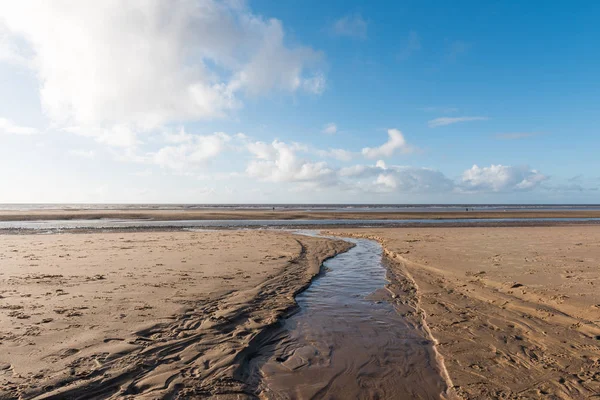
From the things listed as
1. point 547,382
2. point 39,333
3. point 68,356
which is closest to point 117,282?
point 39,333

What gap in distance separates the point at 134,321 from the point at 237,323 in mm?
2556

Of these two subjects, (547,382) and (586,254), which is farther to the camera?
(586,254)

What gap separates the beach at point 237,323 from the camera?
5.54 m

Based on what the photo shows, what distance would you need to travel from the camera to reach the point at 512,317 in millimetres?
8766

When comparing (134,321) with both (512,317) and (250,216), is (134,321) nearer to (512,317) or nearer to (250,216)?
(512,317)

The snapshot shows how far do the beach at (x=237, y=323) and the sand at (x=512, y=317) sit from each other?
4 cm

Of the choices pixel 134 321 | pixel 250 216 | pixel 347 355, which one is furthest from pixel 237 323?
pixel 250 216

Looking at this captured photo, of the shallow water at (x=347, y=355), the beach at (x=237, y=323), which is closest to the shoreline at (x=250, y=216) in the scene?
the beach at (x=237, y=323)

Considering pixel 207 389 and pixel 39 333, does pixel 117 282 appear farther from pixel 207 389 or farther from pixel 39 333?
pixel 207 389

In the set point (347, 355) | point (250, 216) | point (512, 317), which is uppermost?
point (250, 216)

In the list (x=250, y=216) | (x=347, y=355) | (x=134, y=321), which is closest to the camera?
(x=347, y=355)

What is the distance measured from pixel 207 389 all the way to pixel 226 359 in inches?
41.5

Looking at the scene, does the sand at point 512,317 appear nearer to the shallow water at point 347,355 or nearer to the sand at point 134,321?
the shallow water at point 347,355

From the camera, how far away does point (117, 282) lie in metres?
11.5
